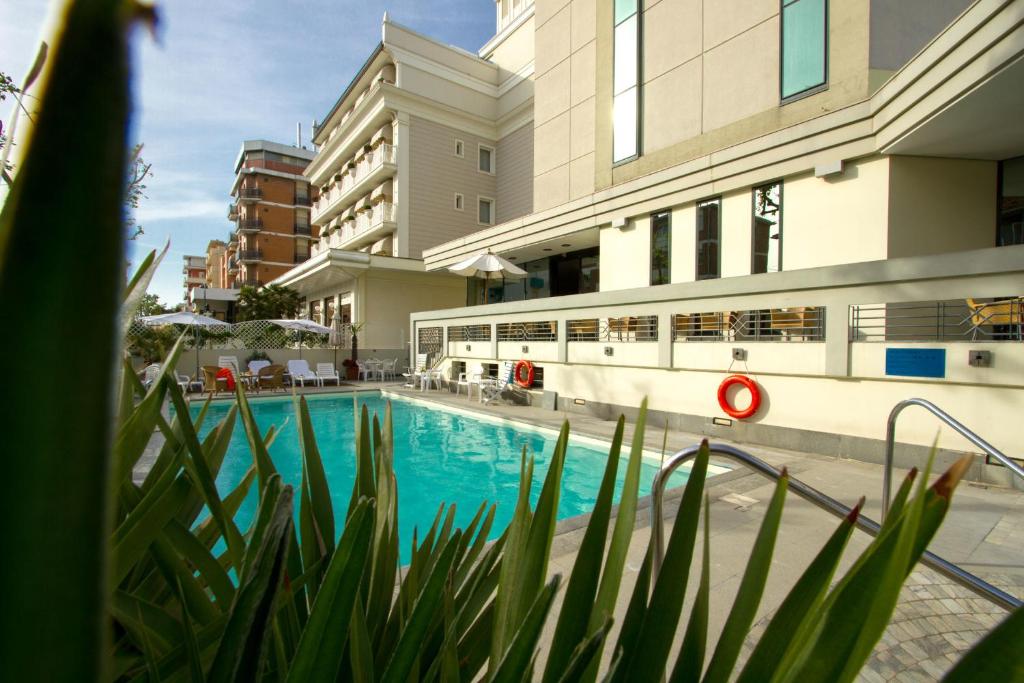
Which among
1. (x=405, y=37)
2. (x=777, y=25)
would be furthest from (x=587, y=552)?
(x=405, y=37)

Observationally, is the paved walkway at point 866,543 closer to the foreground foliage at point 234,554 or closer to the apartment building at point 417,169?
the foreground foliage at point 234,554

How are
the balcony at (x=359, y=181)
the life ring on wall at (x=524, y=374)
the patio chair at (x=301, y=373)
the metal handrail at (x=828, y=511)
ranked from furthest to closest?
the balcony at (x=359, y=181) → the patio chair at (x=301, y=373) → the life ring on wall at (x=524, y=374) → the metal handrail at (x=828, y=511)

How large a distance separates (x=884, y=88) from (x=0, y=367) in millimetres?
10285

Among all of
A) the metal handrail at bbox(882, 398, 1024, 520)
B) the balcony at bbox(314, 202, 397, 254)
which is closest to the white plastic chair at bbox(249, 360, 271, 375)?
the balcony at bbox(314, 202, 397, 254)

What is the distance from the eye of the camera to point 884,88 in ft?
25.8

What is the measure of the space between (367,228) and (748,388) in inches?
782

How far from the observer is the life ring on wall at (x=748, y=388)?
7645 mm

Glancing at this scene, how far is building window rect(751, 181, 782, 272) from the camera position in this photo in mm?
9594

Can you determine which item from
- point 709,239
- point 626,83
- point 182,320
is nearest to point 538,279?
point 626,83

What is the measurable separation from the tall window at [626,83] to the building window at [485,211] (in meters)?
12.7

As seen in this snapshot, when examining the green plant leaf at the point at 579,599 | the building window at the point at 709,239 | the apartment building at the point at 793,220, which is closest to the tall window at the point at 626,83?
the apartment building at the point at 793,220

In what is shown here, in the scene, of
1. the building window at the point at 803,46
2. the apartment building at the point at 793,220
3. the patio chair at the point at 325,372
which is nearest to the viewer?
the apartment building at the point at 793,220

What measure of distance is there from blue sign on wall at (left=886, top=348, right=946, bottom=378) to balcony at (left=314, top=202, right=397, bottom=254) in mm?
19393

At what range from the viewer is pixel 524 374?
40.6 feet
